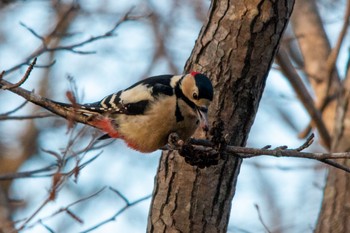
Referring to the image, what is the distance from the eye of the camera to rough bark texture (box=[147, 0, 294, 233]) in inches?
182

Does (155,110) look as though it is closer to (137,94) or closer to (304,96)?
(137,94)

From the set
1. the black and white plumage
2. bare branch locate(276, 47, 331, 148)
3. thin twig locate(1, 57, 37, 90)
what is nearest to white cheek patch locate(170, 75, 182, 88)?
the black and white plumage

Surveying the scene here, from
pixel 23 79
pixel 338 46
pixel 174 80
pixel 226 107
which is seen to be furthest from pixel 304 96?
pixel 23 79

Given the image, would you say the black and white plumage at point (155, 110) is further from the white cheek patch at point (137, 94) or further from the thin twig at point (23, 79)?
the thin twig at point (23, 79)

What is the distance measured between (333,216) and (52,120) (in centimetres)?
542

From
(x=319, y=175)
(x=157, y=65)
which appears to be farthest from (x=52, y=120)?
(x=319, y=175)

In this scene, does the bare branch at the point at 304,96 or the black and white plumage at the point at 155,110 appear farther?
the bare branch at the point at 304,96

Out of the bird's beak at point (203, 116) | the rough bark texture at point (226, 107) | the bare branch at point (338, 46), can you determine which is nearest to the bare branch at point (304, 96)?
the bare branch at point (338, 46)

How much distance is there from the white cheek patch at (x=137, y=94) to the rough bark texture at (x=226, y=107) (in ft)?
1.50

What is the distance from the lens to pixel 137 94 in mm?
4555

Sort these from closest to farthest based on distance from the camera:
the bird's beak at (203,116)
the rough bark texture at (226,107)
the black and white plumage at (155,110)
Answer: the bird's beak at (203,116) → the black and white plumage at (155,110) → the rough bark texture at (226,107)

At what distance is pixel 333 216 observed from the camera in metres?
5.62

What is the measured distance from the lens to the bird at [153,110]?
4195mm

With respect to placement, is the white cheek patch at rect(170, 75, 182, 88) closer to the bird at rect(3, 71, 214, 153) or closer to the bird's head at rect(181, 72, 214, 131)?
the bird at rect(3, 71, 214, 153)
